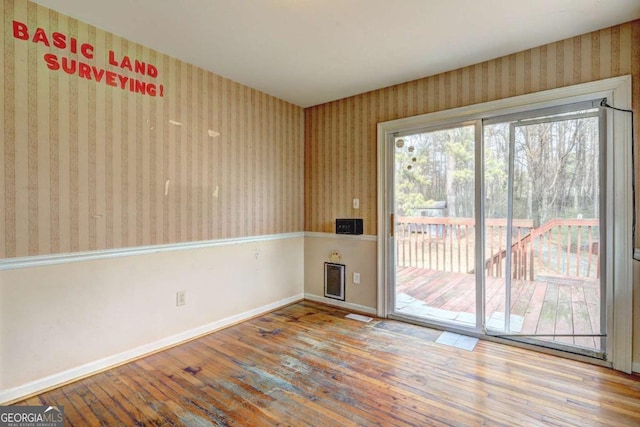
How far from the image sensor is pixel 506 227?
286cm

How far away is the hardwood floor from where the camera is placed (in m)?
1.84

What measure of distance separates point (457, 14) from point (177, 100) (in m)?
2.35

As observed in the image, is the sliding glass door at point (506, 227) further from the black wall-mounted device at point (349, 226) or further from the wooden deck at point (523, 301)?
the black wall-mounted device at point (349, 226)

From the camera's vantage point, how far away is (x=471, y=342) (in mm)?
2859

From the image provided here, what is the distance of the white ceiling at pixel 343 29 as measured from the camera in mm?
2096

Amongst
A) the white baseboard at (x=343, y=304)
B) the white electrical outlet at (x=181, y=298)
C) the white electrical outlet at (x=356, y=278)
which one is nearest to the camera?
the white electrical outlet at (x=181, y=298)

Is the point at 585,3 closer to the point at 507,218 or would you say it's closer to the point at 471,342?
the point at 507,218

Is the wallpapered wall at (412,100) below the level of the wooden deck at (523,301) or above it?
above

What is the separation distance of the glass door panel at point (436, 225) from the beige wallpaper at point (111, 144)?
1.67 m

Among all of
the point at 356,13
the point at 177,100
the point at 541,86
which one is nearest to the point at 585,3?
the point at 541,86

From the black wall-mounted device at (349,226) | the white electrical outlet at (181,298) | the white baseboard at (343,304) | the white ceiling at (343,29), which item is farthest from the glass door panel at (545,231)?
the white electrical outlet at (181,298)

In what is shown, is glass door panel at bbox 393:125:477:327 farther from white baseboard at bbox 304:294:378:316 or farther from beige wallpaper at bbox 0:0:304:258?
beige wallpaper at bbox 0:0:304:258

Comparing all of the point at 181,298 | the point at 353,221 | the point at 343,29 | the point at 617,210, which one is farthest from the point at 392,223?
the point at 181,298

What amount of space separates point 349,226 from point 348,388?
1922mm
